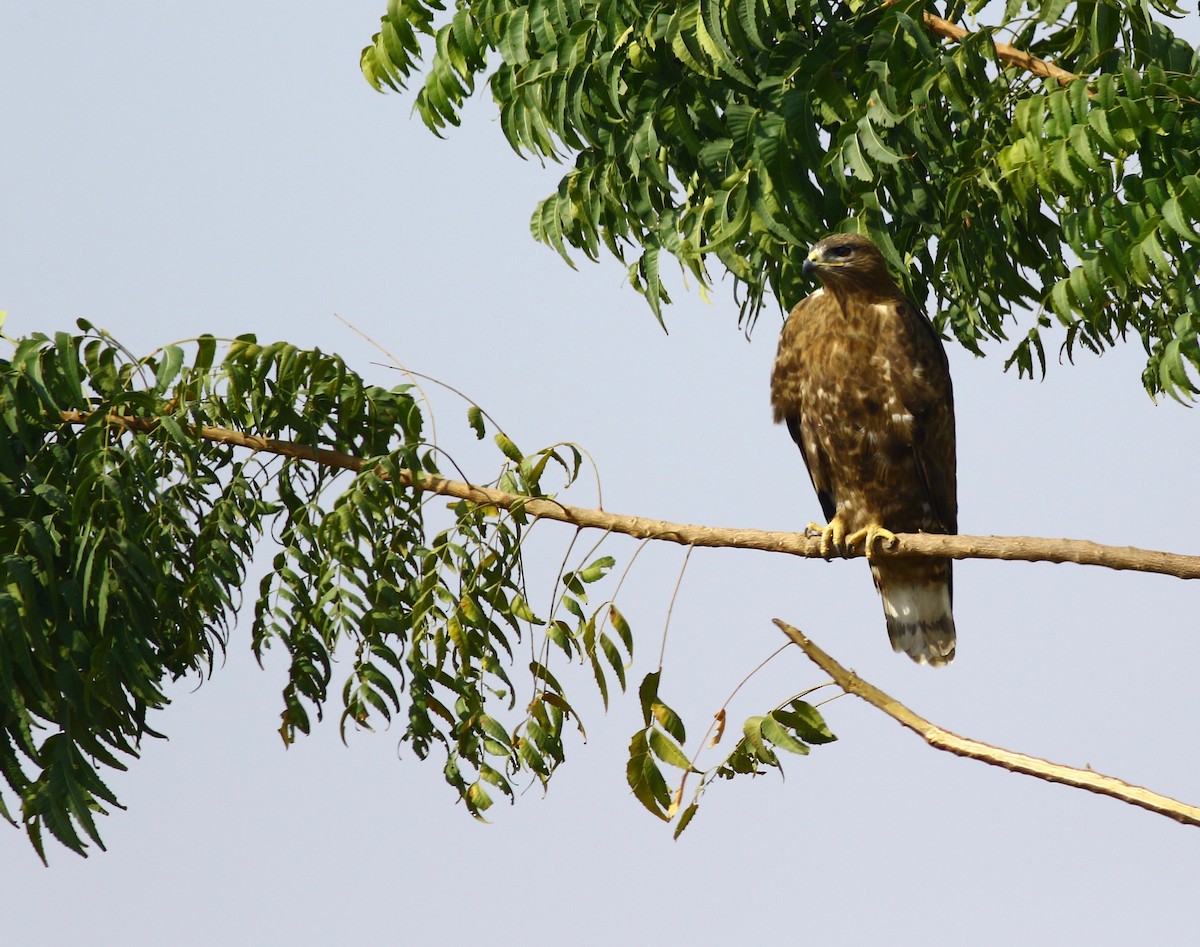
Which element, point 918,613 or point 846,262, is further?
point 918,613

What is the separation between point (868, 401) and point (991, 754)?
8.59ft

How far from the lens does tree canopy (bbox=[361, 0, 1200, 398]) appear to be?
16.9 ft

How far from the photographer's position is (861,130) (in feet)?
17.6

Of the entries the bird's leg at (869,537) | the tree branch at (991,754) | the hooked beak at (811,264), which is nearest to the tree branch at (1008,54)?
the hooked beak at (811,264)

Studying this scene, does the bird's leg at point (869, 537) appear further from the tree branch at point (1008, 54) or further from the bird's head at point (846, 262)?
the tree branch at point (1008, 54)

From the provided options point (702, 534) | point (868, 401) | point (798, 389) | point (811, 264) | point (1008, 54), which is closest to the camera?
point (702, 534)

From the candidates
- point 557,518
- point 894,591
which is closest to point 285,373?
point 557,518

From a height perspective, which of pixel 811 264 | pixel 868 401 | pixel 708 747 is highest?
pixel 811 264

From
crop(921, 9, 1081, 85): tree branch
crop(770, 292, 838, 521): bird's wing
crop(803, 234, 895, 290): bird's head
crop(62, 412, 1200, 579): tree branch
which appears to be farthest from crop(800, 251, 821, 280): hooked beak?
crop(62, 412, 1200, 579): tree branch

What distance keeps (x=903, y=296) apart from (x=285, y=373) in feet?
10.2

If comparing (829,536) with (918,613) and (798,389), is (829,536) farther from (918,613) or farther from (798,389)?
(918,613)

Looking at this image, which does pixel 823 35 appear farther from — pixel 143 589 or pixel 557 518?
pixel 143 589

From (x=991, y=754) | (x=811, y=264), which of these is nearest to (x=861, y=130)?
(x=811, y=264)

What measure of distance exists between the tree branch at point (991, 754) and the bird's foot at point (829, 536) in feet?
5.84
